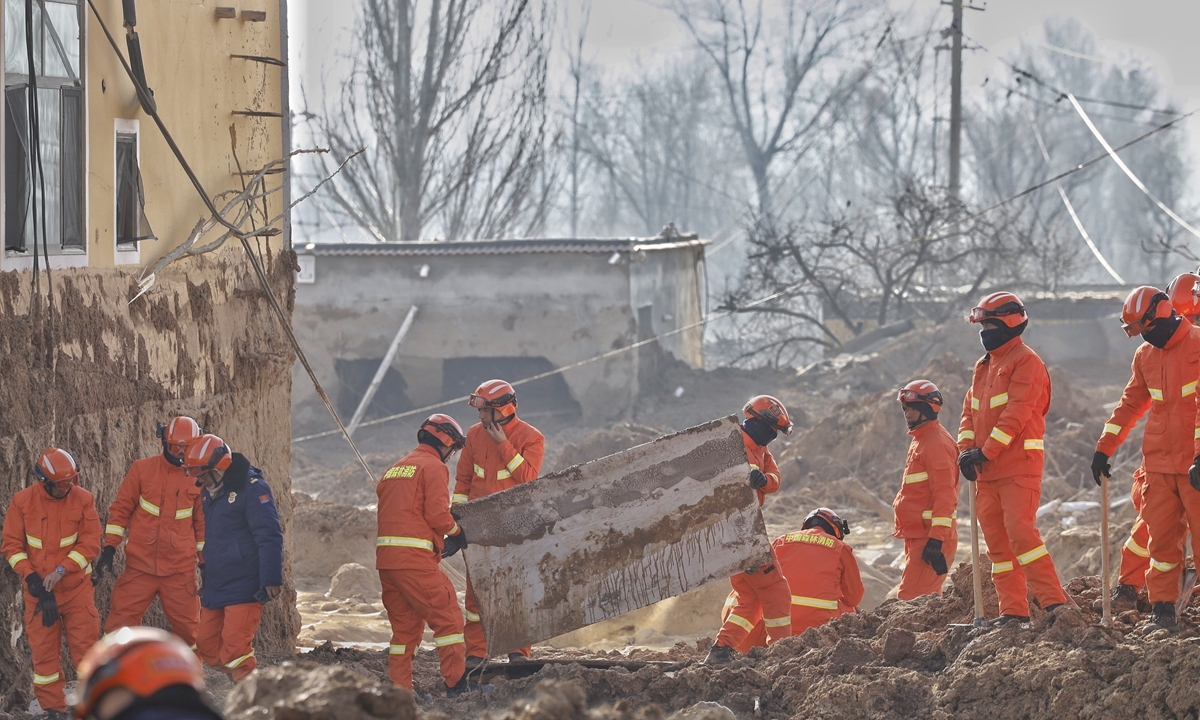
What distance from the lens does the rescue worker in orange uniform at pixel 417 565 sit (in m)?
7.24

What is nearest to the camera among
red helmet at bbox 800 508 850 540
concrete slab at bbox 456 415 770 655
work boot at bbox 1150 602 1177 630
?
work boot at bbox 1150 602 1177 630

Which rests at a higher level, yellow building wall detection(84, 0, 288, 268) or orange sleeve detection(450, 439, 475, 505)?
yellow building wall detection(84, 0, 288, 268)

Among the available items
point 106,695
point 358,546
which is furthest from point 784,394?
point 106,695

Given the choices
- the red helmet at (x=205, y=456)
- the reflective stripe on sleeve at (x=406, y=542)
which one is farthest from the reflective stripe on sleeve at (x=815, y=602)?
the red helmet at (x=205, y=456)

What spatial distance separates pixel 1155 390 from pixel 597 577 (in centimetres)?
348

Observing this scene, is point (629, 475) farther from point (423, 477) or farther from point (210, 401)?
point (210, 401)

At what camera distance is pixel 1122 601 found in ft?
23.3

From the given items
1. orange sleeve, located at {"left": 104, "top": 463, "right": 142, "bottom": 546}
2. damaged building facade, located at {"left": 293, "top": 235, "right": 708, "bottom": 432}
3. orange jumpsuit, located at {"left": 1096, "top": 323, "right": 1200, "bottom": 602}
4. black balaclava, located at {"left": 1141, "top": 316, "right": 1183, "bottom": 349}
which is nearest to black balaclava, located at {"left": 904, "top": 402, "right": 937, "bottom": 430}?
orange jumpsuit, located at {"left": 1096, "top": 323, "right": 1200, "bottom": 602}

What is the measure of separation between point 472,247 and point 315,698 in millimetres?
17472

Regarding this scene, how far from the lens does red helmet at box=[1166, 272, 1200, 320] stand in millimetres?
6848

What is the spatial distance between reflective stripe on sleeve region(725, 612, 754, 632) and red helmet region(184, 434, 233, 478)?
3244 millimetres

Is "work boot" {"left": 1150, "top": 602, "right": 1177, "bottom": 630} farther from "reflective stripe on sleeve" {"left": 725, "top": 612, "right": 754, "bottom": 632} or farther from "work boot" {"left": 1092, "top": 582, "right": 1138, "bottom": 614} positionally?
"reflective stripe on sleeve" {"left": 725, "top": 612, "right": 754, "bottom": 632}

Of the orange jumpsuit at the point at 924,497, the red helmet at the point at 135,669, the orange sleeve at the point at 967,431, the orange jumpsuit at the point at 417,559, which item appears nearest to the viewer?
the red helmet at the point at 135,669

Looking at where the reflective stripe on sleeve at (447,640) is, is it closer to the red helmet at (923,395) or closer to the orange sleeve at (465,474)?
the orange sleeve at (465,474)
